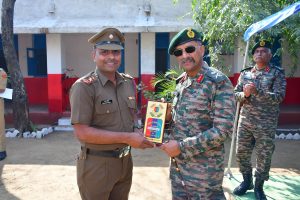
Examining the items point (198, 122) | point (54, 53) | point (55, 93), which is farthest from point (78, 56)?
point (198, 122)

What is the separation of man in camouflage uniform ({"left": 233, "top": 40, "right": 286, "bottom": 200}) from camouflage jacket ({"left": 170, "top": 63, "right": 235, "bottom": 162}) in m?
1.59

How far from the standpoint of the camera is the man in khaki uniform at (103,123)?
230cm

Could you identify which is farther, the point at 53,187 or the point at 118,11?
the point at 118,11

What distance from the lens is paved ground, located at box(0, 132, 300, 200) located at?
4.28 metres

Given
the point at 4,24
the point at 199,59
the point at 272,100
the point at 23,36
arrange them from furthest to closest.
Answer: the point at 23,36
the point at 4,24
the point at 272,100
the point at 199,59

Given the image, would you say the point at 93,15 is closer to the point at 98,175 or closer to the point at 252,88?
the point at 252,88

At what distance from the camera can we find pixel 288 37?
578cm

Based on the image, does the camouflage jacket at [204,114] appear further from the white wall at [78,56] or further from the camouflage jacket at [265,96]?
the white wall at [78,56]

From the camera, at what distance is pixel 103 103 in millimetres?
2379

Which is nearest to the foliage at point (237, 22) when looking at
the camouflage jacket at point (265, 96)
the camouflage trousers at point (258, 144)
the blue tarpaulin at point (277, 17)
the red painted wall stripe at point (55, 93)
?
the blue tarpaulin at point (277, 17)

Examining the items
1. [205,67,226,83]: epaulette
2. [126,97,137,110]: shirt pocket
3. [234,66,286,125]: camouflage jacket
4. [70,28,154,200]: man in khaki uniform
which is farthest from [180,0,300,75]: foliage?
[70,28,154,200]: man in khaki uniform

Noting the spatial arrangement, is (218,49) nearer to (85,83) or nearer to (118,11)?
(118,11)

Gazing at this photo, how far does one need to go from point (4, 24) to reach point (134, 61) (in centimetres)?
402

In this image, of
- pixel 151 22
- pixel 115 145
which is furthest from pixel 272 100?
pixel 151 22
